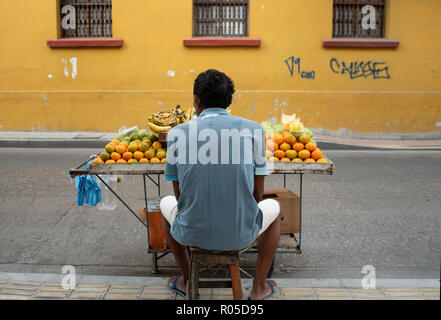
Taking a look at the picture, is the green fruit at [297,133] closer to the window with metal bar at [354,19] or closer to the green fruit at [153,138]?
the green fruit at [153,138]

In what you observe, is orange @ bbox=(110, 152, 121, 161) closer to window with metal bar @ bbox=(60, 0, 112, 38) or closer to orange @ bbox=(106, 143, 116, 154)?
orange @ bbox=(106, 143, 116, 154)

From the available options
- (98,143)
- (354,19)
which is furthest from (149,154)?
(354,19)

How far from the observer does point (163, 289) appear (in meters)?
3.49

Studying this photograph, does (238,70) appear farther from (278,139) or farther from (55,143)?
(278,139)

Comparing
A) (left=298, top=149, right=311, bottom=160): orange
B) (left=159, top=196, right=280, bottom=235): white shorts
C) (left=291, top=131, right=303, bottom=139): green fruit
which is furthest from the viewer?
(left=291, top=131, right=303, bottom=139): green fruit

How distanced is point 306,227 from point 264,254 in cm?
196

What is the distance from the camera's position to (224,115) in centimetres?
280

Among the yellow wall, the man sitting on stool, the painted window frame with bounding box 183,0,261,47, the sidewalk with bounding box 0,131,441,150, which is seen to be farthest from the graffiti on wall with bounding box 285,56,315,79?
the man sitting on stool

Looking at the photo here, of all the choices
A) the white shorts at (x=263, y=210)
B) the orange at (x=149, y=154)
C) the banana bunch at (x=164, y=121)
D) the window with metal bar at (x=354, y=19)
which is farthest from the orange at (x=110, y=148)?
the window with metal bar at (x=354, y=19)

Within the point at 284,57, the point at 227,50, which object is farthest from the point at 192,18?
the point at 284,57

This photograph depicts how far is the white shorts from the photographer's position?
10.3 feet

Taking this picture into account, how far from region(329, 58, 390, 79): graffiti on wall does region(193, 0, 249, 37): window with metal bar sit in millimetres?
2432

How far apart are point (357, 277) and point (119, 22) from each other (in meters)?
9.81

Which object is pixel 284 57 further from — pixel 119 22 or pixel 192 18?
pixel 119 22
